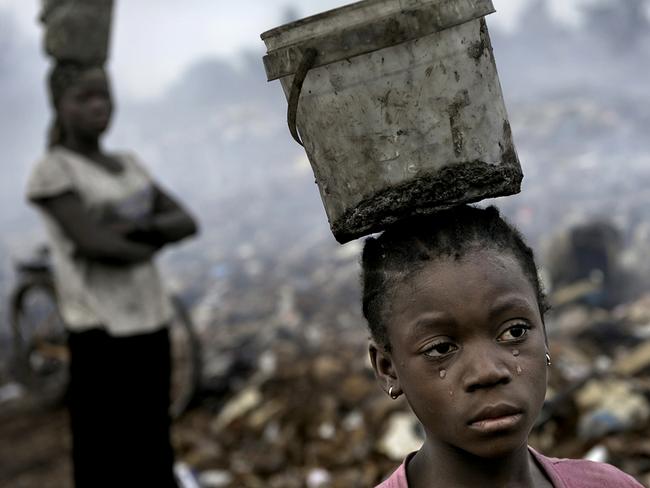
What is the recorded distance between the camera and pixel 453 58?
44.0 inches

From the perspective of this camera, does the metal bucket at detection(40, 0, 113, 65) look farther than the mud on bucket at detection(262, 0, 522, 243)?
Yes

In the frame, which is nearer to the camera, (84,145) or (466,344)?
(466,344)

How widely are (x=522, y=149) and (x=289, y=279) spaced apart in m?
4.75

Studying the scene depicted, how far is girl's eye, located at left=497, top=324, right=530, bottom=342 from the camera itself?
1.16 m

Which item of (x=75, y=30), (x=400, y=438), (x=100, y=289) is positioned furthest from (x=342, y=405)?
(x=75, y=30)

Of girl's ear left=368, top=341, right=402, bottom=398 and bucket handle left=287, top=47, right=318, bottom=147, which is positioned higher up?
bucket handle left=287, top=47, right=318, bottom=147

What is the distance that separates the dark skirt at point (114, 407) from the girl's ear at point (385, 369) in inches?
65.6

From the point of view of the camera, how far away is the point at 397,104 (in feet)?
3.67

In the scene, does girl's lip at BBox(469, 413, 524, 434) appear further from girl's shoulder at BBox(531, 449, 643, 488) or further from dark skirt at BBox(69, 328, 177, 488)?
dark skirt at BBox(69, 328, 177, 488)

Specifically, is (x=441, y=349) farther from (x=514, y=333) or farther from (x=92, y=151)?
(x=92, y=151)

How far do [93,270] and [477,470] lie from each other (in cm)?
193

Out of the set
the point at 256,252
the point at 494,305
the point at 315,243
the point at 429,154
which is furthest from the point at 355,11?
the point at 256,252

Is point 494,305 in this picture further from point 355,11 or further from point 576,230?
point 576,230

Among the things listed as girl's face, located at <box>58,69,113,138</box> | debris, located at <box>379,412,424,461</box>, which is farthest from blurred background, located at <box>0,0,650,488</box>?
girl's face, located at <box>58,69,113,138</box>
